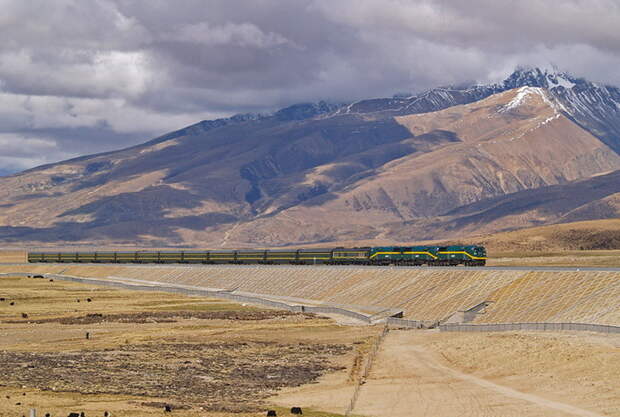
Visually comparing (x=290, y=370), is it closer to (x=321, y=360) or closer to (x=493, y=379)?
(x=321, y=360)

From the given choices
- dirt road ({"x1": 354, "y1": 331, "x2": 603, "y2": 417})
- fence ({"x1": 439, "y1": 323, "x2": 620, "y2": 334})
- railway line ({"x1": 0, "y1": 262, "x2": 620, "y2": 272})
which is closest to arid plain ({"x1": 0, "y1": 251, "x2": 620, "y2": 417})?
dirt road ({"x1": 354, "y1": 331, "x2": 603, "y2": 417})

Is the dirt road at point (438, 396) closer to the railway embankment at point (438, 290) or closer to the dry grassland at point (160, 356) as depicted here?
the dry grassland at point (160, 356)

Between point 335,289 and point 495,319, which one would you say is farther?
point 335,289

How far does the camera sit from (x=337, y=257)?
133 m

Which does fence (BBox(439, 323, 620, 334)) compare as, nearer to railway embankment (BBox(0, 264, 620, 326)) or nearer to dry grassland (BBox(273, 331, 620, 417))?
railway embankment (BBox(0, 264, 620, 326))

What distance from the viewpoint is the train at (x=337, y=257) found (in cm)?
11644

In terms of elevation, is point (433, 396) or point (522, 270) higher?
point (522, 270)

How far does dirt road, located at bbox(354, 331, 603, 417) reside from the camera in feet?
148

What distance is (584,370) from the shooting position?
53.1 m

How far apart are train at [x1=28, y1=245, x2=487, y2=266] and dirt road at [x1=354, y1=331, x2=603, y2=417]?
54.7m

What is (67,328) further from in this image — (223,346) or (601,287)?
(601,287)

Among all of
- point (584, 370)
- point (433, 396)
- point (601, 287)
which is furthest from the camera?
point (601, 287)

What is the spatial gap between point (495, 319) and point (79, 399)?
39.5 m

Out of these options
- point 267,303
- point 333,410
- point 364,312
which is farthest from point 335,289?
point 333,410
